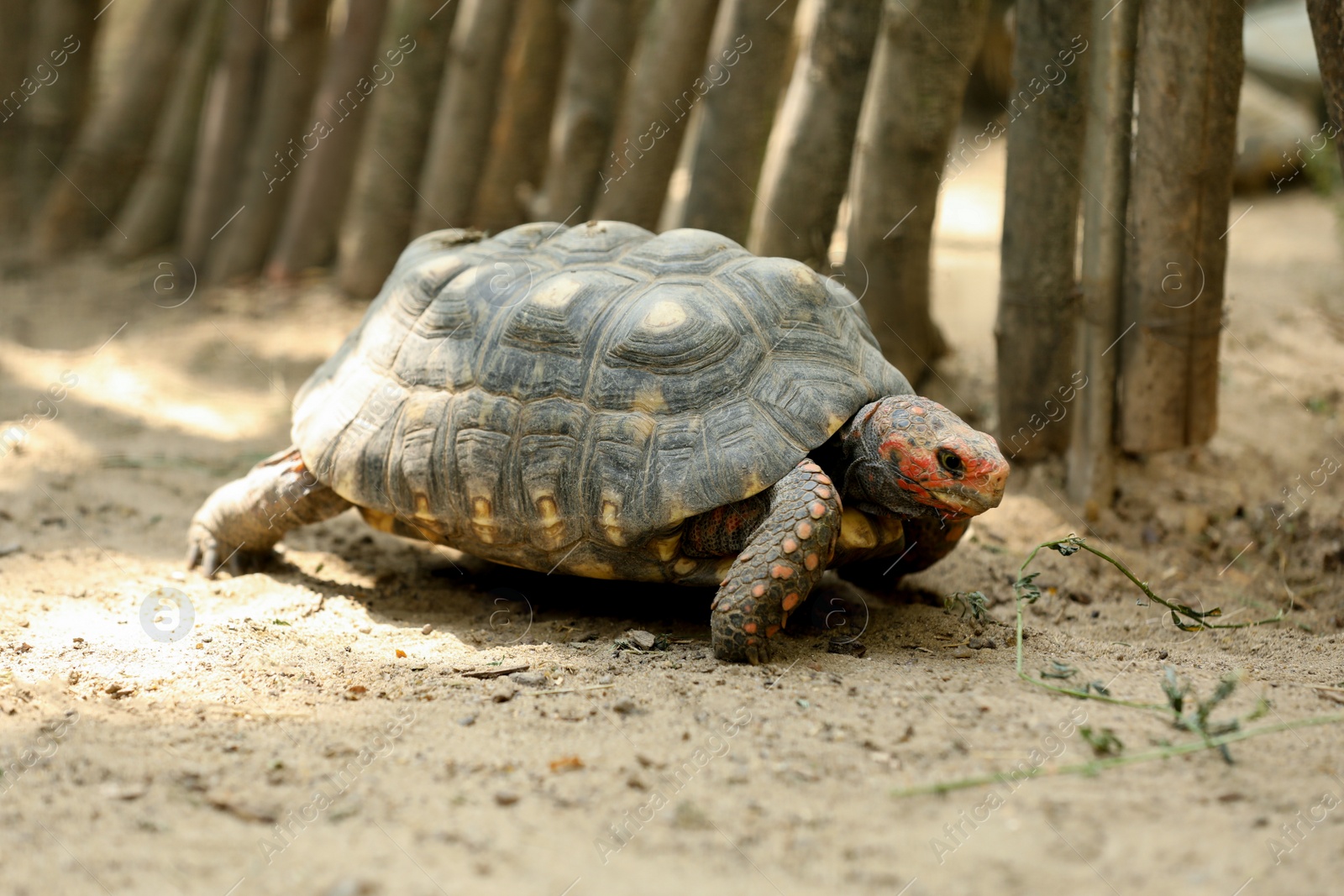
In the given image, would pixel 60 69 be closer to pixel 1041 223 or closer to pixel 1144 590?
pixel 1041 223

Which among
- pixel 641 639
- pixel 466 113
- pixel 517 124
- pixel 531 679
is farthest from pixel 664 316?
pixel 517 124

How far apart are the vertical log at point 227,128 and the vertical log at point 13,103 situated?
1.61 meters

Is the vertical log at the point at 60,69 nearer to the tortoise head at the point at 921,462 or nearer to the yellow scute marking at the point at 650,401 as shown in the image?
the yellow scute marking at the point at 650,401

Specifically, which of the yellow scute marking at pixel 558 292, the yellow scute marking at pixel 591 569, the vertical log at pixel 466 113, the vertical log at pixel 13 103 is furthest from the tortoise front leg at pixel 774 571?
the vertical log at pixel 13 103

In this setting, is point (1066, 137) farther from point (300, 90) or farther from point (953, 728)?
point (300, 90)

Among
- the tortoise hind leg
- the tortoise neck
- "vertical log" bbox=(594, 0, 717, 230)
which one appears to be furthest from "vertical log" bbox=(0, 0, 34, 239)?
the tortoise neck

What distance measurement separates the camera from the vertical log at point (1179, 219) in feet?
13.9

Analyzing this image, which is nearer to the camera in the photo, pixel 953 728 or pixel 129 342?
pixel 953 728

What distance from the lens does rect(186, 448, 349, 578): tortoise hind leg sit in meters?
4.35

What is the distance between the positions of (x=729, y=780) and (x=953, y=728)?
2.07 ft

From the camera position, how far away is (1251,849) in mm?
2201

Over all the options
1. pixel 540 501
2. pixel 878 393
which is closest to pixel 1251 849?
pixel 878 393

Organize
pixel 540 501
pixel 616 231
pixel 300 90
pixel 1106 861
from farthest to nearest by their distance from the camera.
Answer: pixel 300 90
pixel 616 231
pixel 540 501
pixel 1106 861

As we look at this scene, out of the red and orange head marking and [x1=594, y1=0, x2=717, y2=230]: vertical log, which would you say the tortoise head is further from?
[x1=594, y1=0, x2=717, y2=230]: vertical log
